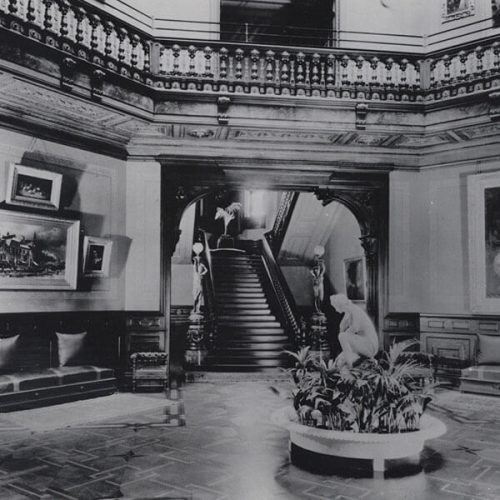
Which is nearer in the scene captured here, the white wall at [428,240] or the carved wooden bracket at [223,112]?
the carved wooden bracket at [223,112]

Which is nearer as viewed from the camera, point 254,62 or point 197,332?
point 254,62

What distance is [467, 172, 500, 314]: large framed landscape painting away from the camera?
841 centimetres

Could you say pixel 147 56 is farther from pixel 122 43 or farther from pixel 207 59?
pixel 207 59

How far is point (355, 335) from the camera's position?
614 centimetres

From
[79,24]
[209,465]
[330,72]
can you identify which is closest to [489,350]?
[330,72]

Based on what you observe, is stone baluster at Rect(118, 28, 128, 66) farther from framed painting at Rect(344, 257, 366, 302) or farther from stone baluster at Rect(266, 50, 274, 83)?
framed painting at Rect(344, 257, 366, 302)

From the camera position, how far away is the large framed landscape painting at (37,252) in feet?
22.6

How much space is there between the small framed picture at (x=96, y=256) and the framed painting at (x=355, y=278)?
5.68m

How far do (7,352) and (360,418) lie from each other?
4.32 meters

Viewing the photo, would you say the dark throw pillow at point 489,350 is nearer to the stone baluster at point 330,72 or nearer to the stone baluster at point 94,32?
the stone baluster at point 330,72

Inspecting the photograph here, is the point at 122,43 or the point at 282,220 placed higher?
the point at 122,43

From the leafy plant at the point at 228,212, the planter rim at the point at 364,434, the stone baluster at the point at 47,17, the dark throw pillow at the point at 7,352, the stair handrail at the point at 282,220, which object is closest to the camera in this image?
the planter rim at the point at 364,434

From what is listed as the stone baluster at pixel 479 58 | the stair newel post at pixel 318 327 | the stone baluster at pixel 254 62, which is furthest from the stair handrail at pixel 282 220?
the stone baluster at pixel 479 58

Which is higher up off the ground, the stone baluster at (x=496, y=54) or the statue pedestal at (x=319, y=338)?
the stone baluster at (x=496, y=54)
